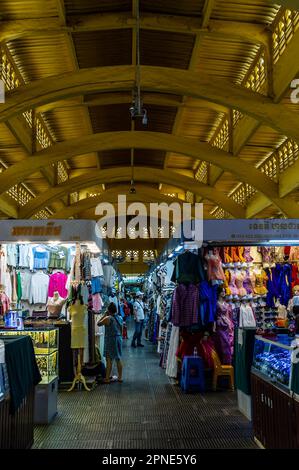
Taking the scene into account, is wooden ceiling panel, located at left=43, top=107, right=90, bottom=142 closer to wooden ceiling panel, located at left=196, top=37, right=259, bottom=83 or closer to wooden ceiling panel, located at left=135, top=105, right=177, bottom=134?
wooden ceiling panel, located at left=135, top=105, right=177, bottom=134

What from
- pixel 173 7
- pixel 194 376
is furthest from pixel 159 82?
pixel 194 376

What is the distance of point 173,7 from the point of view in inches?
394

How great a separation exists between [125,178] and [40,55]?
9.07 meters

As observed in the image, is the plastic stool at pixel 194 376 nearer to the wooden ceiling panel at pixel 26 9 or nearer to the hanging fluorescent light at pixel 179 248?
the hanging fluorescent light at pixel 179 248

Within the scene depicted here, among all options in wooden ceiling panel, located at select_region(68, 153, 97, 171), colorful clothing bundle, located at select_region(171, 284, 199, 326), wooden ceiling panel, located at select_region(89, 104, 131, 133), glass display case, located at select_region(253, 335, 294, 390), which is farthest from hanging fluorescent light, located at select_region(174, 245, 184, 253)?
wooden ceiling panel, located at select_region(68, 153, 97, 171)

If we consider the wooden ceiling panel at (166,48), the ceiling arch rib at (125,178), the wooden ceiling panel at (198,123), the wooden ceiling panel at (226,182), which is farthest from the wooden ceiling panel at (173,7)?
the ceiling arch rib at (125,178)

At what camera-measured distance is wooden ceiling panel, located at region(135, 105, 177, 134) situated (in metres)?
15.6

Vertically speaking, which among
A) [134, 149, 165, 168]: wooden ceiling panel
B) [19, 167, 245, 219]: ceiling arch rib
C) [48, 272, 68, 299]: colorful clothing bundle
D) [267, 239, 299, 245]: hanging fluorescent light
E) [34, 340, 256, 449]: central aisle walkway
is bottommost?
[34, 340, 256, 449]: central aisle walkway

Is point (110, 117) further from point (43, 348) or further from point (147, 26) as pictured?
point (43, 348)

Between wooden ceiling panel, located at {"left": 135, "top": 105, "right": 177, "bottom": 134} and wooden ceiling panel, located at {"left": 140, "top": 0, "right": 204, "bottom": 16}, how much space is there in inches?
209

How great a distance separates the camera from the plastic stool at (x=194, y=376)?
8.23 meters

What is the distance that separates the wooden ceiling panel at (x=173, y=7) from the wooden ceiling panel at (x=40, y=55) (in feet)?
6.08
